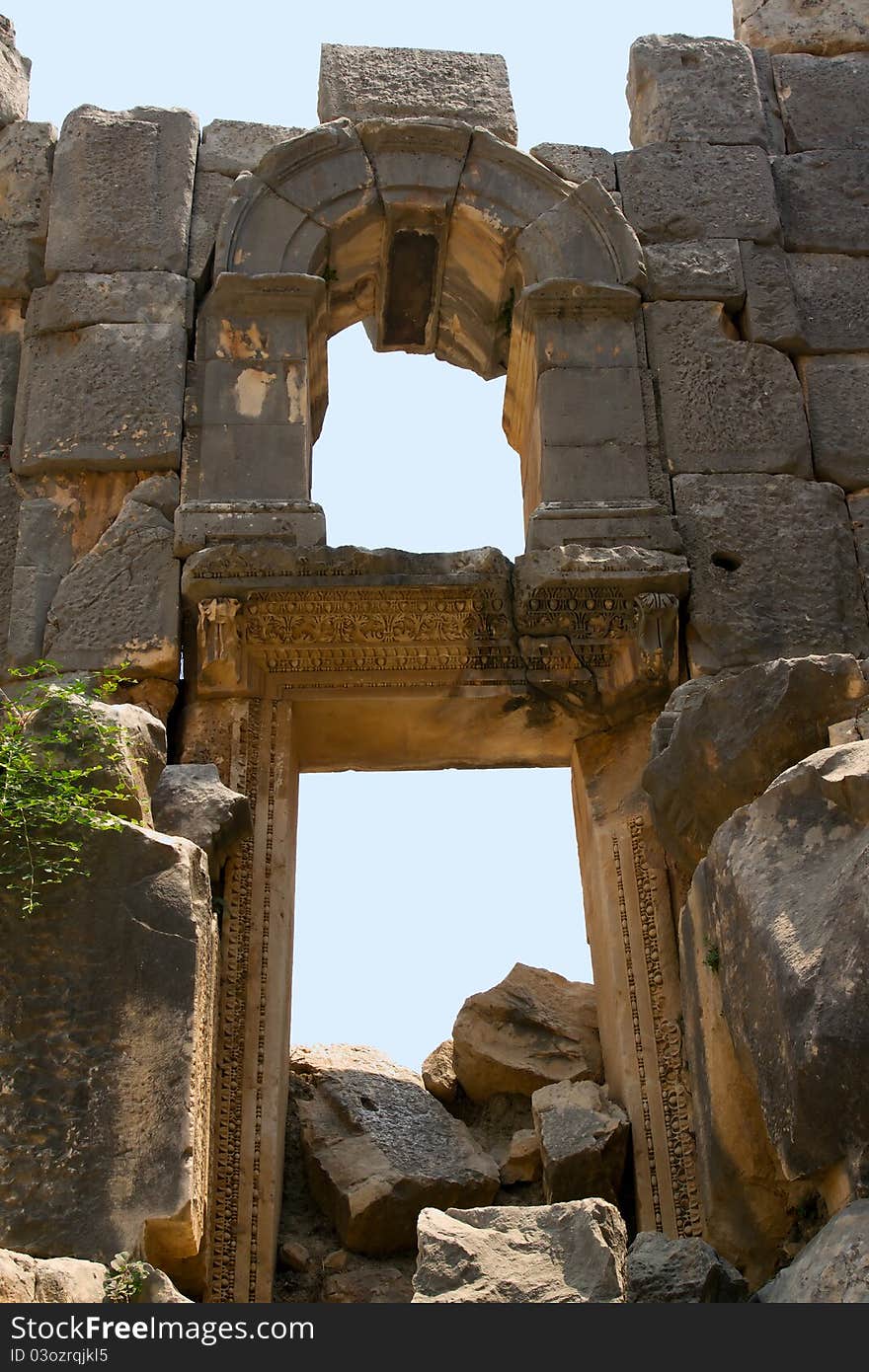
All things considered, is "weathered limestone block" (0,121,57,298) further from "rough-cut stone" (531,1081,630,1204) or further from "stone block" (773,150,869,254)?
"rough-cut stone" (531,1081,630,1204)

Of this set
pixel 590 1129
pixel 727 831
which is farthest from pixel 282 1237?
pixel 727 831

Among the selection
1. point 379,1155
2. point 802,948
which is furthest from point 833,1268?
point 379,1155

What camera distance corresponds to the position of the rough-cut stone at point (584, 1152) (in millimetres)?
6027

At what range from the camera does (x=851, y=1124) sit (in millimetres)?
4242

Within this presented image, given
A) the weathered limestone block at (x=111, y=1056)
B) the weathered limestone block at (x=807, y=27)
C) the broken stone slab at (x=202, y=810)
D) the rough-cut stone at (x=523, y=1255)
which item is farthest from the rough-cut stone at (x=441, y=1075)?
the weathered limestone block at (x=807, y=27)

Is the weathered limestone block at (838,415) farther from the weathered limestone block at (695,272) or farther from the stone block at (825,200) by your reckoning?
the stone block at (825,200)

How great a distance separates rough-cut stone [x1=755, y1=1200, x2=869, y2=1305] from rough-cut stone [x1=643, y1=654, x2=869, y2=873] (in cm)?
164

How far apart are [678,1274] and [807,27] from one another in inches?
278

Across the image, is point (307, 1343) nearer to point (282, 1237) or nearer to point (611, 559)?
point (282, 1237)

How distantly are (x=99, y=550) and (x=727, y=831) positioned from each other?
3.20m

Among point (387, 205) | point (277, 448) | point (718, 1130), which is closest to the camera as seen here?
point (718, 1130)

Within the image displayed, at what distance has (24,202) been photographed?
8117mm

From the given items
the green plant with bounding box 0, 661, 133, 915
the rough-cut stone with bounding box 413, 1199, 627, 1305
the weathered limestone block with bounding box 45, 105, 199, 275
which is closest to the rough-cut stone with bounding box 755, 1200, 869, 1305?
the rough-cut stone with bounding box 413, 1199, 627, 1305

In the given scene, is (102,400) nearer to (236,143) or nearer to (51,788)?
(236,143)
